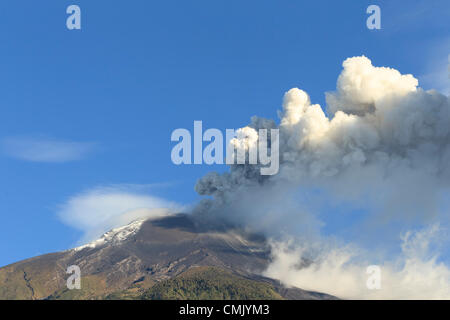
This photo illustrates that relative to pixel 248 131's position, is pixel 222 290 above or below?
below

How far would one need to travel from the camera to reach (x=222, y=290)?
193625 mm

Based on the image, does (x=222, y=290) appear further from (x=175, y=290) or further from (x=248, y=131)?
(x=248, y=131)

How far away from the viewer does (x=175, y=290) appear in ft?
621
